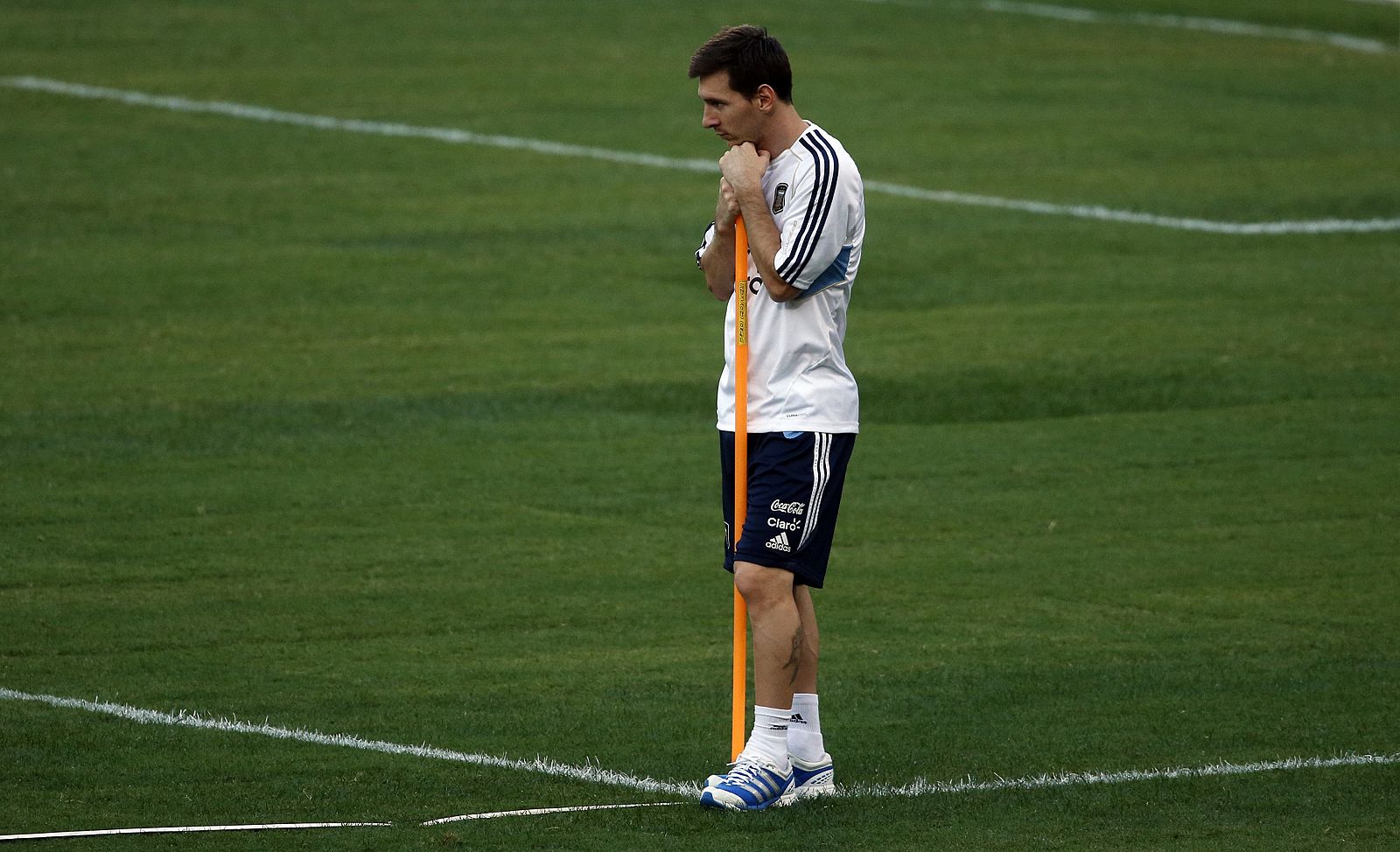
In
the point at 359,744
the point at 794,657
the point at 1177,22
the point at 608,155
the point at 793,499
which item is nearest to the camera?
the point at 793,499

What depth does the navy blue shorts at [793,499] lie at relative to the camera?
6730mm

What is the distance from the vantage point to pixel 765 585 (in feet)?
22.3

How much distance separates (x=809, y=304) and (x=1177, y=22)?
86.7 feet

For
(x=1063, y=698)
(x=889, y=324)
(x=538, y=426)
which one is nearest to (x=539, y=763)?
(x=1063, y=698)

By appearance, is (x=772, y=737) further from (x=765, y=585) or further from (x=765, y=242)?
(x=765, y=242)

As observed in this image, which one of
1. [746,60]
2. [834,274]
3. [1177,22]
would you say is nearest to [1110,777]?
[834,274]

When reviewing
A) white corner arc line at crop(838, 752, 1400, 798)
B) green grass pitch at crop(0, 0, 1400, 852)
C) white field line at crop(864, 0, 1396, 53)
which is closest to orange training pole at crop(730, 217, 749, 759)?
white corner arc line at crop(838, 752, 1400, 798)

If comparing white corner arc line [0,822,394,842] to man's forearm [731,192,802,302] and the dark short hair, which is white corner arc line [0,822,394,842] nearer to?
man's forearm [731,192,802,302]

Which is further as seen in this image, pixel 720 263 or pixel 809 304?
pixel 720 263

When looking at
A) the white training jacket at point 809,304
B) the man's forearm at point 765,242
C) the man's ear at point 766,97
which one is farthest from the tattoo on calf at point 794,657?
the man's ear at point 766,97

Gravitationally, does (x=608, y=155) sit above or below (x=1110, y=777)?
above

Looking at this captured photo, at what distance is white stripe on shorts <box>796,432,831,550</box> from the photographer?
6.74 metres

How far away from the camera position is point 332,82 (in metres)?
25.0

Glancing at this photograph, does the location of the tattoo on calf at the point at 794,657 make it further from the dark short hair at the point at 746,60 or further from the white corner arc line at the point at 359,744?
the dark short hair at the point at 746,60
